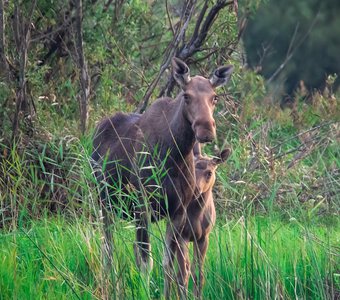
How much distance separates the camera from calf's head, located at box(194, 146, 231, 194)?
973cm

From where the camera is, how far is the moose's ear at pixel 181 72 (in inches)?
374

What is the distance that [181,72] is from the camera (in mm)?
9570

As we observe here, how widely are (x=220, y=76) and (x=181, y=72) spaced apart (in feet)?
1.08

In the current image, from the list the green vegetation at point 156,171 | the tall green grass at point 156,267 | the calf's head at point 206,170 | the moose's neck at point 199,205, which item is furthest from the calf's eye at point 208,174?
the tall green grass at point 156,267

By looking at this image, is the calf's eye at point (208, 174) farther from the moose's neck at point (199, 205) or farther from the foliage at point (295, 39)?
the foliage at point (295, 39)

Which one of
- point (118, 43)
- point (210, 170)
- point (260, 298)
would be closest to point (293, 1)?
point (118, 43)

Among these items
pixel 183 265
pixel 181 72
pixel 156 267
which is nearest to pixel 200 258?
pixel 156 267

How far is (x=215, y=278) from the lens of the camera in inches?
317

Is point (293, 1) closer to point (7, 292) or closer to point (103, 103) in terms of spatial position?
point (103, 103)

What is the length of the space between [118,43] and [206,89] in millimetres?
4133

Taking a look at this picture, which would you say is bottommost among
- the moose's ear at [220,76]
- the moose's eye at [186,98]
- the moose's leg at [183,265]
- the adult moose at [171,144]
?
the moose's leg at [183,265]

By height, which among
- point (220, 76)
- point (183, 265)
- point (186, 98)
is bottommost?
point (183, 265)

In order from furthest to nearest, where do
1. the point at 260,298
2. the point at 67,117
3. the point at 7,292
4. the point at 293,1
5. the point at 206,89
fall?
1. the point at 293,1
2. the point at 67,117
3. the point at 206,89
4. the point at 7,292
5. the point at 260,298

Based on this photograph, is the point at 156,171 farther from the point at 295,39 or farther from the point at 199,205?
the point at 295,39
